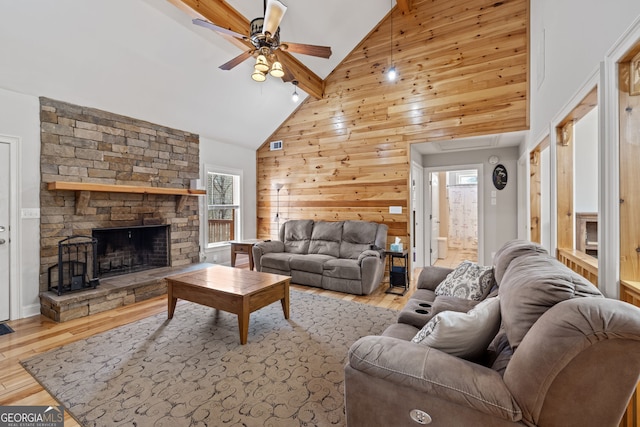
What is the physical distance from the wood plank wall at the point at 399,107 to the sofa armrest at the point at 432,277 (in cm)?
185

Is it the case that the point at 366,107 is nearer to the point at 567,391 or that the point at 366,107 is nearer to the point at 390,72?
the point at 390,72

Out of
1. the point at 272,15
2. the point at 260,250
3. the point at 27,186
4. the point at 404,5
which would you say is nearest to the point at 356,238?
the point at 260,250

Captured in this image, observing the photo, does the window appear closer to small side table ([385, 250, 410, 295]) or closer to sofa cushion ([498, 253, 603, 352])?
small side table ([385, 250, 410, 295])

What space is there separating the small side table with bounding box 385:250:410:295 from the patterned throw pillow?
1.82 m

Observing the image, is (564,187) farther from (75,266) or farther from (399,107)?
(75,266)

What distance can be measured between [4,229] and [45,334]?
52.6 inches

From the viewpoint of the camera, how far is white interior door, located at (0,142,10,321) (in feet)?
10.6

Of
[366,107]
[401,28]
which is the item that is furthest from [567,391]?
[401,28]

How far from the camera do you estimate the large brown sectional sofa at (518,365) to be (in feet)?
3.08

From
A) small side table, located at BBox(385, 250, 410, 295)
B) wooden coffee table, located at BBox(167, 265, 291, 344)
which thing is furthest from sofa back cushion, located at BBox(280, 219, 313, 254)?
wooden coffee table, located at BBox(167, 265, 291, 344)

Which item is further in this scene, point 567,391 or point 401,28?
point 401,28

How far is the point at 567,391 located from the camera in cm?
99

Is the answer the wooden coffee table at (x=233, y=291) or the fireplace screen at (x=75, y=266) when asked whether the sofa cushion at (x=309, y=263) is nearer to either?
the wooden coffee table at (x=233, y=291)

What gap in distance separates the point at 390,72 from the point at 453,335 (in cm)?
419
